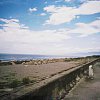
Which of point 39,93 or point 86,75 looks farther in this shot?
point 86,75

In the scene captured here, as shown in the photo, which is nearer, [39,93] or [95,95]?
[39,93]

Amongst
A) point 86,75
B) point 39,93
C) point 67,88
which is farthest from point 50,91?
point 86,75

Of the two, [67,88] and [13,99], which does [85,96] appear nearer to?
[67,88]

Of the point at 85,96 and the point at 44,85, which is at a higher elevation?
the point at 44,85

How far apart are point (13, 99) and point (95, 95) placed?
494 centimetres

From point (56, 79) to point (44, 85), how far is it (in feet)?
4.73

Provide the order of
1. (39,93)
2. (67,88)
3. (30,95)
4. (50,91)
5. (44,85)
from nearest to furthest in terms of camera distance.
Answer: (30,95)
(39,93)
(44,85)
(50,91)
(67,88)

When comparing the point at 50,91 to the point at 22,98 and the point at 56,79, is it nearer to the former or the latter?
the point at 56,79

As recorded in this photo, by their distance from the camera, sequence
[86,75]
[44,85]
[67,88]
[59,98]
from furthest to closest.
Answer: [86,75] → [67,88] → [59,98] → [44,85]

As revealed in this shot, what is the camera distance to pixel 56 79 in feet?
23.5

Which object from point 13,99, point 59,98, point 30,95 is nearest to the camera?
point 13,99

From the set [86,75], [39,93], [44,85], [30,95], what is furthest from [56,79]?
[86,75]

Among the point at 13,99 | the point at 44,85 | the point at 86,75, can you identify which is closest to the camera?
the point at 13,99

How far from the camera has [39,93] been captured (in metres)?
5.26
